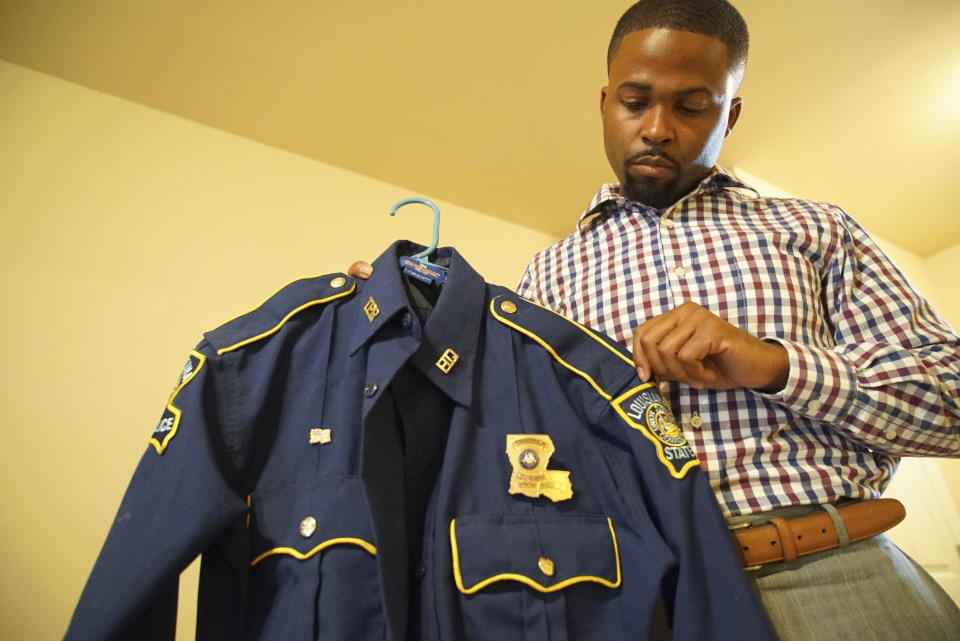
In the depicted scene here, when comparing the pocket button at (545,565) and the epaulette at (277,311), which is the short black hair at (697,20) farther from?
the pocket button at (545,565)

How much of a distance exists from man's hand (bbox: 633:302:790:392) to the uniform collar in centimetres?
26

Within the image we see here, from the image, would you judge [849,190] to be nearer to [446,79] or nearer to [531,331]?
[446,79]

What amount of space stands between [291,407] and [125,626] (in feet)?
0.94

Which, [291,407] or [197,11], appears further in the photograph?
[197,11]

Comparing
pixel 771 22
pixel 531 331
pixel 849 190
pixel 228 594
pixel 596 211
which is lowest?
pixel 228 594

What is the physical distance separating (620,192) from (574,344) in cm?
45

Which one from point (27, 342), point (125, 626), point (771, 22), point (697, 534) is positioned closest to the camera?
point (125, 626)

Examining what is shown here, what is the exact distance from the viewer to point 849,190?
2.35 m

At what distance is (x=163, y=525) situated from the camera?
1.86 feet

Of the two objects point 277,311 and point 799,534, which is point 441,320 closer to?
point 277,311

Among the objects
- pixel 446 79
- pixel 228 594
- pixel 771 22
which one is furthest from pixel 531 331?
pixel 771 22

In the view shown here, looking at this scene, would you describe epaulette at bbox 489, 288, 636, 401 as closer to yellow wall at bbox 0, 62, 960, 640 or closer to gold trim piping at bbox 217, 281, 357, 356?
gold trim piping at bbox 217, 281, 357, 356

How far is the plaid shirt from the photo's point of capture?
72cm

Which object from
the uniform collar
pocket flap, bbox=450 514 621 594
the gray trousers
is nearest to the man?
the gray trousers
